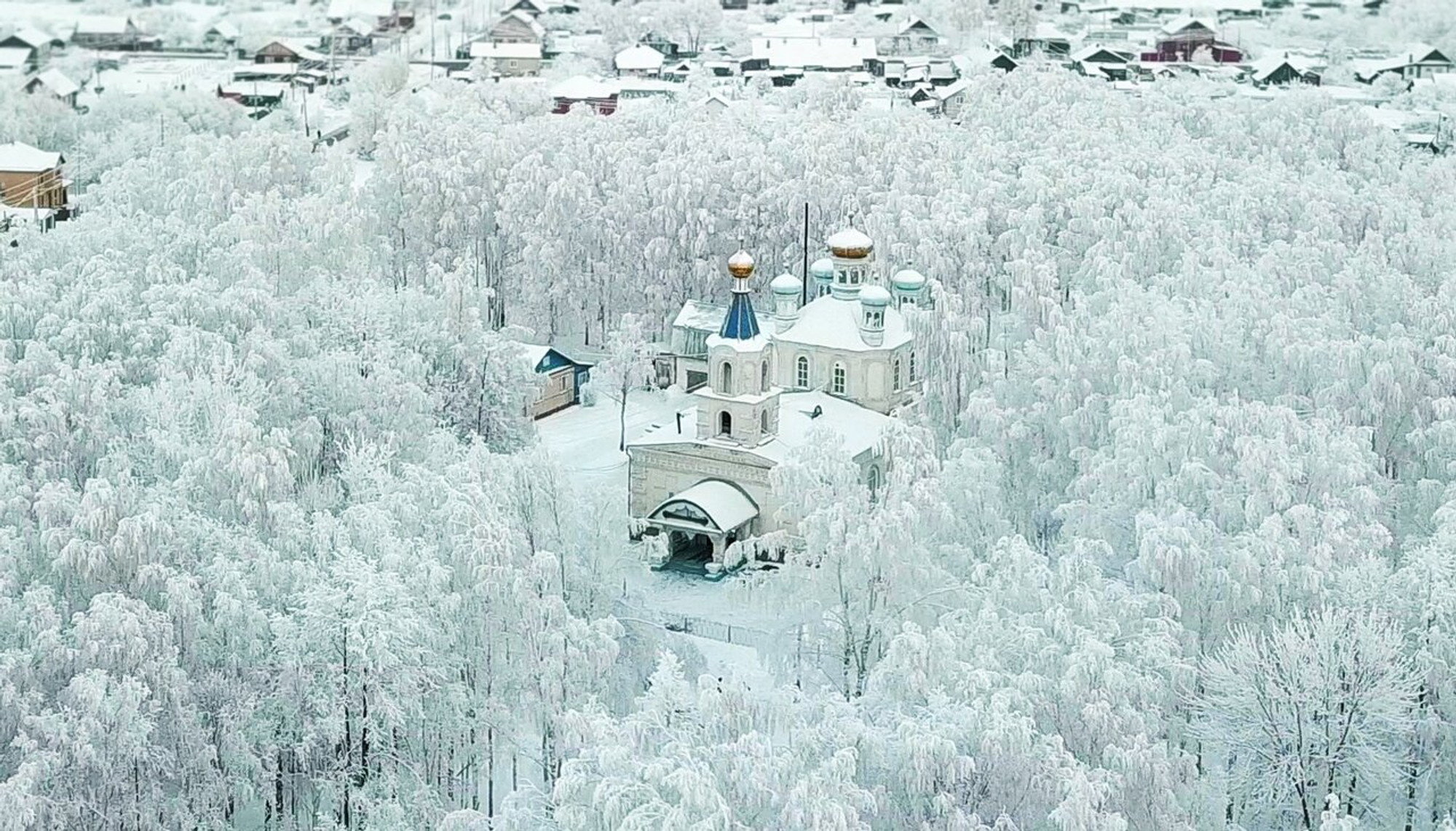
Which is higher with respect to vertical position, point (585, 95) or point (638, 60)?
point (638, 60)

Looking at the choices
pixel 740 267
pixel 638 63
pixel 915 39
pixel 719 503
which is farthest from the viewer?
pixel 915 39

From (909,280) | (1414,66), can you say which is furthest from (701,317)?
(1414,66)

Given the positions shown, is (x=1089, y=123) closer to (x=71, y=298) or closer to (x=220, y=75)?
(x=71, y=298)

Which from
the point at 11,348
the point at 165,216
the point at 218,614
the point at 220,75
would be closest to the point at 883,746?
the point at 218,614

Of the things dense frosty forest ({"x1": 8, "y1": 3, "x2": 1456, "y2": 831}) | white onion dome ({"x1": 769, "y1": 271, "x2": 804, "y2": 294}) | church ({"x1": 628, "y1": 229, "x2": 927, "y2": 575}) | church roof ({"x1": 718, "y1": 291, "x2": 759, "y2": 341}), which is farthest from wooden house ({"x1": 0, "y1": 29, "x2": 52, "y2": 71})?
church roof ({"x1": 718, "y1": 291, "x2": 759, "y2": 341})

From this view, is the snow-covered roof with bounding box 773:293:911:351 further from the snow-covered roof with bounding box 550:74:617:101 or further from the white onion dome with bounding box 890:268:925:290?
the snow-covered roof with bounding box 550:74:617:101

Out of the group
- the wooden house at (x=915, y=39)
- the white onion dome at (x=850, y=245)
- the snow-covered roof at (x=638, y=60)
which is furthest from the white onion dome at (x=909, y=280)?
the wooden house at (x=915, y=39)

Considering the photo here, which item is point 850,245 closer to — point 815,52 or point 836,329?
point 836,329

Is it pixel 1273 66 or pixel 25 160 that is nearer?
pixel 25 160
